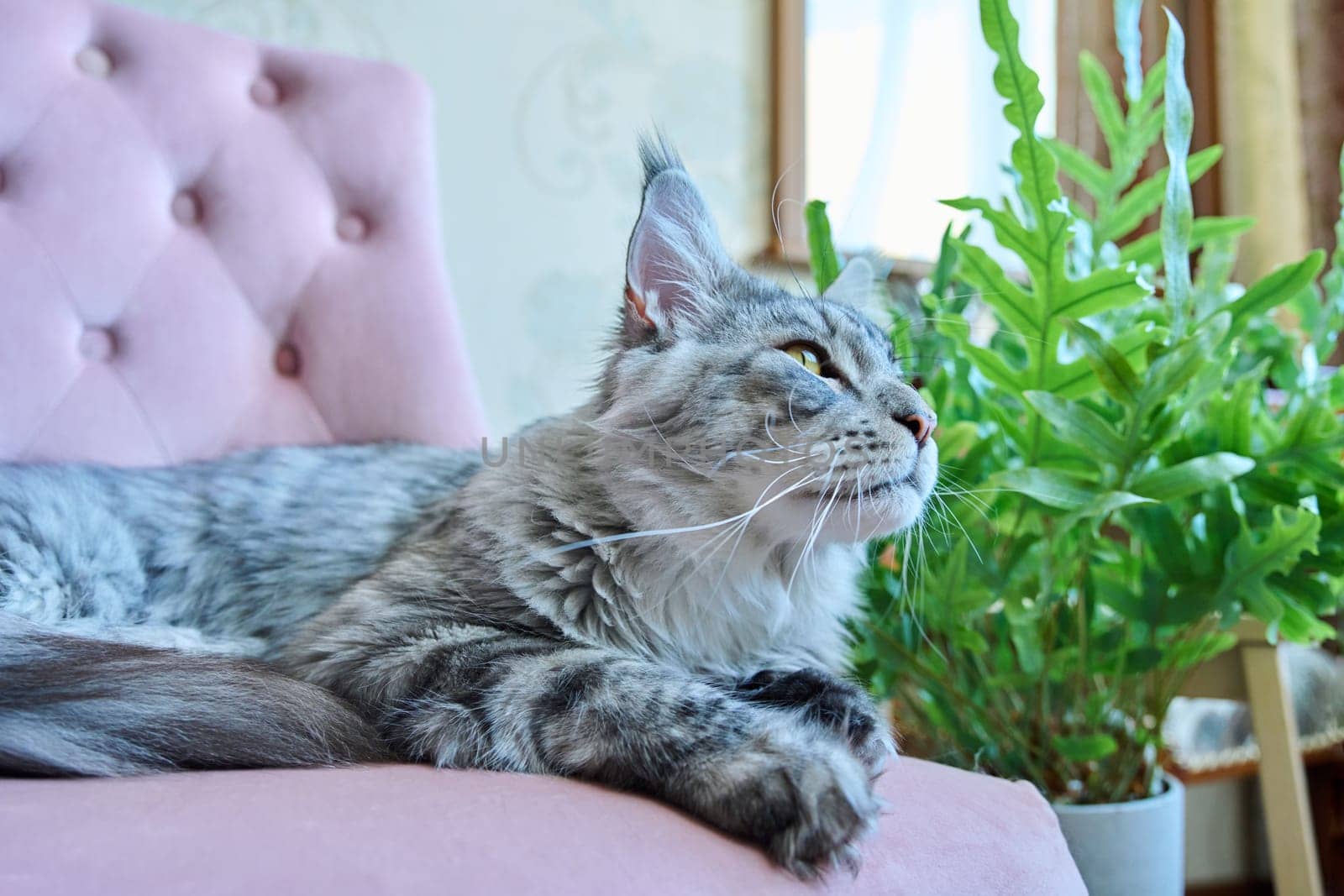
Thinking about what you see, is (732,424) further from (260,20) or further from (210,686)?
(260,20)

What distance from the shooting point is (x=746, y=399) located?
0.89 meters

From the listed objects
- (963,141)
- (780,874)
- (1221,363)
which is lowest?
(780,874)

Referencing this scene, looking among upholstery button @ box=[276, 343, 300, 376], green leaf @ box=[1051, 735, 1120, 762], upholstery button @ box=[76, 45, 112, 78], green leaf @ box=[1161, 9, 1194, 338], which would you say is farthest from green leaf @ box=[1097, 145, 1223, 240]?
upholstery button @ box=[76, 45, 112, 78]

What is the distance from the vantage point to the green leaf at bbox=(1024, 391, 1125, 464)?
1019 mm

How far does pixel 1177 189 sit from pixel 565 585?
0.81 metres

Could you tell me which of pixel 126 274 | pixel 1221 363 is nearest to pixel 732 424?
pixel 1221 363

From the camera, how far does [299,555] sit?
113 cm

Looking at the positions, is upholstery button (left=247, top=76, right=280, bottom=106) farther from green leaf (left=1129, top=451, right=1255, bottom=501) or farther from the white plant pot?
the white plant pot

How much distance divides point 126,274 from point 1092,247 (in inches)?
54.9

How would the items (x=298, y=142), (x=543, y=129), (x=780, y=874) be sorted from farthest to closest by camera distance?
1. (x=543, y=129)
2. (x=298, y=142)
3. (x=780, y=874)

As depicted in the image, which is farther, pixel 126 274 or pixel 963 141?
pixel 963 141

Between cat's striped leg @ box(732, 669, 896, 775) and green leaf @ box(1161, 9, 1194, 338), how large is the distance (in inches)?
22.6

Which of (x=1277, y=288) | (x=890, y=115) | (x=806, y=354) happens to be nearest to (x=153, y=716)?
(x=806, y=354)

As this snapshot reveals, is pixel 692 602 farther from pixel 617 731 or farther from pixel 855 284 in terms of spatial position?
pixel 855 284
